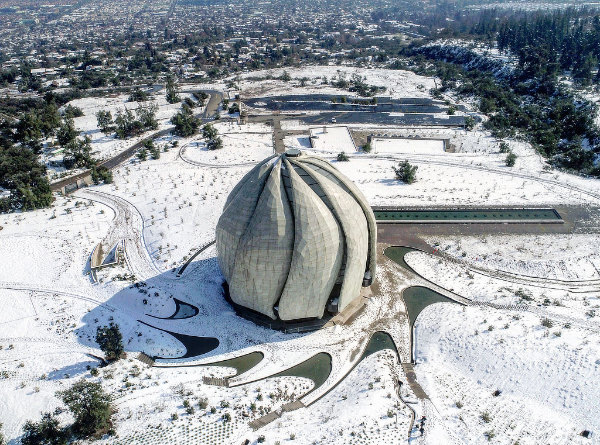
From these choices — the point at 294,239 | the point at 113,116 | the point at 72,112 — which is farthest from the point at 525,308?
the point at 72,112

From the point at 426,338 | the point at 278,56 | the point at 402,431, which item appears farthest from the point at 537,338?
the point at 278,56

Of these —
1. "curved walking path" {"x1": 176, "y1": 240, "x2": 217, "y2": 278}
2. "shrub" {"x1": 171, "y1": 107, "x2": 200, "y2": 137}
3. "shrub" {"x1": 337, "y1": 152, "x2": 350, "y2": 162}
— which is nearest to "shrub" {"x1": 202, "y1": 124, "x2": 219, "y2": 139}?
"shrub" {"x1": 171, "y1": 107, "x2": 200, "y2": 137}

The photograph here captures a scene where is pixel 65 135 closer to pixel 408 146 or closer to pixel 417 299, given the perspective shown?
pixel 408 146

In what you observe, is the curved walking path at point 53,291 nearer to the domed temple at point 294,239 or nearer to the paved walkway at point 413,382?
the domed temple at point 294,239

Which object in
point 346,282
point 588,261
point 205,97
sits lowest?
point 588,261

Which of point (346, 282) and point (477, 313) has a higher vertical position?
point (346, 282)

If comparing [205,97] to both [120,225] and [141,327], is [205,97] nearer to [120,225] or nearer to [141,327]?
[120,225]

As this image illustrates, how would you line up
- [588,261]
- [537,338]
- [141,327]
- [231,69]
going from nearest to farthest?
[537,338], [141,327], [588,261], [231,69]

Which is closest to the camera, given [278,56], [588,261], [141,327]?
[141,327]
